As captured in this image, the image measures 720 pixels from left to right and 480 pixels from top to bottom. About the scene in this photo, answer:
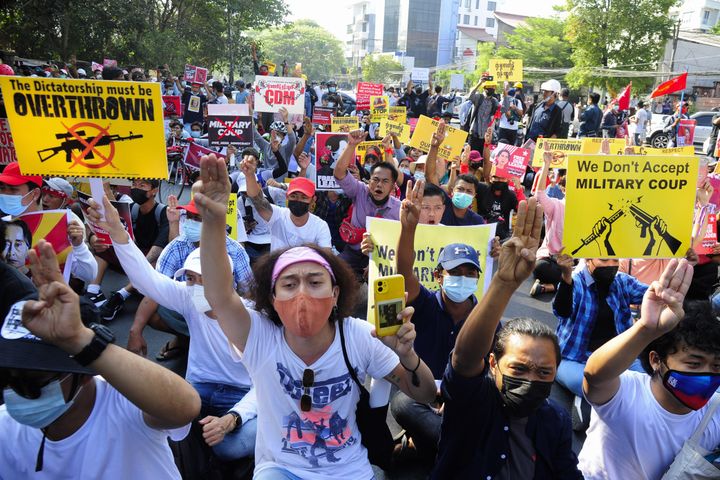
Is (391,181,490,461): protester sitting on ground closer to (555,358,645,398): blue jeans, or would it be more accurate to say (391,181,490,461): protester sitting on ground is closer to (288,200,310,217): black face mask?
→ (555,358,645,398): blue jeans

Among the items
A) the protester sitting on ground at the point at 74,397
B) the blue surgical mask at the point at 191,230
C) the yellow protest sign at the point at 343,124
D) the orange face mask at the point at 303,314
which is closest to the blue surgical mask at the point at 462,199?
the blue surgical mask at the point at 191,230

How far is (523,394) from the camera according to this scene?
2.12 metres

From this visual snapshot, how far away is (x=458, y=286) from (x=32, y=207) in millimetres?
3559

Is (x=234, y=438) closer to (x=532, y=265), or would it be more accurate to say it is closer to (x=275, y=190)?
(x=532, y=265)

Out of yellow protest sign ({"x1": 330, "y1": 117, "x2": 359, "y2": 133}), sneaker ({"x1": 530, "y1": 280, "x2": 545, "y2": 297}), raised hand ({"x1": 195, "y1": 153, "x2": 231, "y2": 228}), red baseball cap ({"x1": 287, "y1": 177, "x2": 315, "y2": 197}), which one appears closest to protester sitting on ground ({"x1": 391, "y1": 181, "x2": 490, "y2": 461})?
raised hand ({"x1": 195, "y1": 153, "x2": 231, "y2": 228})

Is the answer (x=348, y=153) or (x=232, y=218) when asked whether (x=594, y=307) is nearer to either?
(x=348, y=153)

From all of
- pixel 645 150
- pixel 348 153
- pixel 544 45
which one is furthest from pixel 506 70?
pixel 544 45

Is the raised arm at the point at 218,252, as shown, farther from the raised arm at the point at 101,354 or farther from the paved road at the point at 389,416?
the paved road at the point at 389,416

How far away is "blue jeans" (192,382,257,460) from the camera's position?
3.08 meters

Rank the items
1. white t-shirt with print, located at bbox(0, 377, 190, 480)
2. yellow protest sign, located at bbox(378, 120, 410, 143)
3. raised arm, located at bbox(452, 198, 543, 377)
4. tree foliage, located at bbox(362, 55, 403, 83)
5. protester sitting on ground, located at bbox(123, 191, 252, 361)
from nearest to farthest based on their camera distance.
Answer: white t-shirt with print, located at bbox(0, 377, 190, 480) → raised arm, located at bbox(452, 198, 543, 377) → protester sitting on ground, located at bbox(123, 191, 252, 361) → yellow protest sign, located at bbox(378, 120, 410, 143) → tree foliage, located at bbox(362, 55, 403, 83)

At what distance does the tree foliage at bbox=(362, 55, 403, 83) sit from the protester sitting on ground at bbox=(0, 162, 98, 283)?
279ft

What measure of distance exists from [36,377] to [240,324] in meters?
0.83

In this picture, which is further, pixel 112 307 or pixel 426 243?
pixel 112 307

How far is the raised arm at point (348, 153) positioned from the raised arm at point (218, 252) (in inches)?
134
